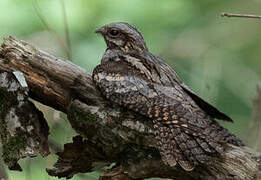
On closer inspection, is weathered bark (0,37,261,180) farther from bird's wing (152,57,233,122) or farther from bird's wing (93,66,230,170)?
bird's wing (152,57,233,122)

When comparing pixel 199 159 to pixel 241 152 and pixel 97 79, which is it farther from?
pixel 97 79

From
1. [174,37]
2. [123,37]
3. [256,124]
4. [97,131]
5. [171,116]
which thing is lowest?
[97,131]

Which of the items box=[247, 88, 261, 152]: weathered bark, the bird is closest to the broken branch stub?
the bird

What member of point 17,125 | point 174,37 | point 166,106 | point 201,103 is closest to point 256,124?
point 201,103

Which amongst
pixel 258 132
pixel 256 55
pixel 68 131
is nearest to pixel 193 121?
pixel 68 131

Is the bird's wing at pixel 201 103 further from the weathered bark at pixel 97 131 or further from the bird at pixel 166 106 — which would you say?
the weathered bark at pixel 97 131

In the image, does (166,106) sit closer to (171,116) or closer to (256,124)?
(171,116)

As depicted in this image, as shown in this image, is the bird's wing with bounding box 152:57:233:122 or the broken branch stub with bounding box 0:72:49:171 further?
the bird's wing with bounding box 152:57:233:122
